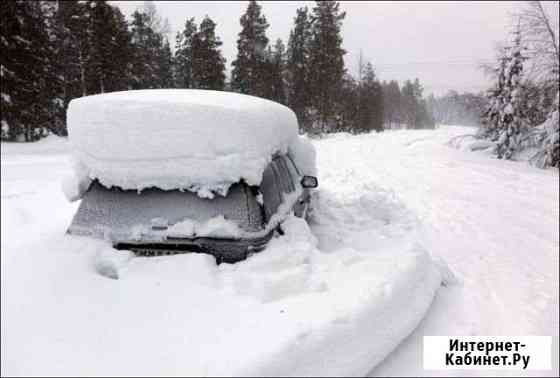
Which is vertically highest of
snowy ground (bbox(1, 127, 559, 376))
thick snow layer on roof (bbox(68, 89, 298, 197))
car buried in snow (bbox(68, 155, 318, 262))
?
thick snow layer on roof (bbox(68, 89, 298, 197))

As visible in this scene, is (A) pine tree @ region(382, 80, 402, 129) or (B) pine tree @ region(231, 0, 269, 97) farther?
(A) pine tree @ region(382, 80, 402, 129)

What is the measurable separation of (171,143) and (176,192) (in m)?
0.42

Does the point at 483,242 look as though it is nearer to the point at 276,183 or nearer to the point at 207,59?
the point at 276,183

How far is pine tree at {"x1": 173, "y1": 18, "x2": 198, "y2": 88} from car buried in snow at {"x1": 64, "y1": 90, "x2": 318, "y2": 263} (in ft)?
115

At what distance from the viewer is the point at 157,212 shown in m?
3.01

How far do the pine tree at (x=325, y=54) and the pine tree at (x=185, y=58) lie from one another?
1165cm

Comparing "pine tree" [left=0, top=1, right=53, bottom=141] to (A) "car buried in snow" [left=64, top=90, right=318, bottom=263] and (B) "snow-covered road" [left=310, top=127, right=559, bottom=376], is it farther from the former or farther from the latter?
(A) "car buried in snow" [left=64, top=90, right=318, bottom=263]

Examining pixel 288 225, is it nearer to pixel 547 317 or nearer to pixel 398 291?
pixel 398 291

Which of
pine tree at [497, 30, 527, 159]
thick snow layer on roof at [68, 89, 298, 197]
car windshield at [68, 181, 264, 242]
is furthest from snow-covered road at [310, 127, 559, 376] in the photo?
pine tree at [497, 30, 527, 159]

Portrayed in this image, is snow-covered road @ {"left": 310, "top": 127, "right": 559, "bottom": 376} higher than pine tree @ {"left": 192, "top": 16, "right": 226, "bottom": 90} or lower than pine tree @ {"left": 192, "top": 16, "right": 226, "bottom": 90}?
lower

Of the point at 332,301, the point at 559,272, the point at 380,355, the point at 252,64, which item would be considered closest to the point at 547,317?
the point at 559,272

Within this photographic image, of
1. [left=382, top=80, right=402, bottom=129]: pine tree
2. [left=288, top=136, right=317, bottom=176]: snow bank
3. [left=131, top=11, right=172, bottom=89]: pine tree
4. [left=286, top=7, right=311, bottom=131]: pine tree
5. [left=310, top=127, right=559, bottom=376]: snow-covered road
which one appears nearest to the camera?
[left=310, top=127, right=559, bottom=376]: snow-covered road

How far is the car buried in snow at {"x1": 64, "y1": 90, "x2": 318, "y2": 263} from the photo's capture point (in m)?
2.91

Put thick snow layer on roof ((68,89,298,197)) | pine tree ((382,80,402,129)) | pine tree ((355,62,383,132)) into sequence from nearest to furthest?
thick snow layer on roof ((68,89,298,197)) → pine tree ((355,62,383,132)) → pine tree ((382,80,402,129))
